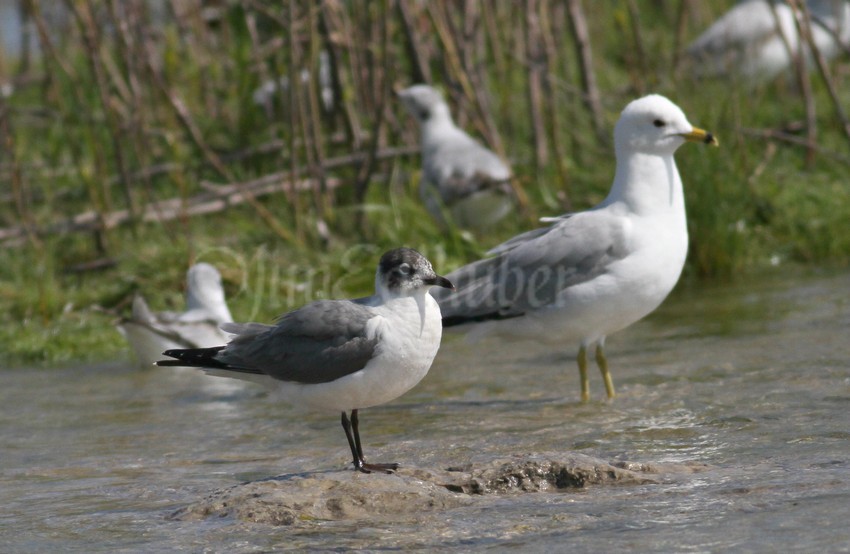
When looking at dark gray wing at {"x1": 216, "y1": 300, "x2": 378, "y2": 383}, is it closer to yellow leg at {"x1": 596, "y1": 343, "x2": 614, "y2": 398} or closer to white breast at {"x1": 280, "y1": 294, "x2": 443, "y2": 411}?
white breast at {"x1": 280, "y1": 294, "x2": 443, "y2": 411}

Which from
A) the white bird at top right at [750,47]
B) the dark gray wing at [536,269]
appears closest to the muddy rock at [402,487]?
the dark gray wing at [536,269]

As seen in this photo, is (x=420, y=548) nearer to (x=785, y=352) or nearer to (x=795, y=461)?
(x=795, y=461)

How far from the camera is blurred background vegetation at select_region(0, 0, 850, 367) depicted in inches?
341

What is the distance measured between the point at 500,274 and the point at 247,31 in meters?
5.28

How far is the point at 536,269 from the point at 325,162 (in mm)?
4176

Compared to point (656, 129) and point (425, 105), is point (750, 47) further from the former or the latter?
point (656, 129)

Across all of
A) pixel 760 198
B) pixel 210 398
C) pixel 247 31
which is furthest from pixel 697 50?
pixel 210 398

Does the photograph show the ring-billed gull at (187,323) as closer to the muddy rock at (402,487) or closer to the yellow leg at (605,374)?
the yellow leg at (605,374)

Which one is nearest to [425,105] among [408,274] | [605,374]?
[605,374]

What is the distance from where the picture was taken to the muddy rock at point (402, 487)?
4012mm

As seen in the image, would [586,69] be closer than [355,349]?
No

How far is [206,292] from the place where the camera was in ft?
25.5

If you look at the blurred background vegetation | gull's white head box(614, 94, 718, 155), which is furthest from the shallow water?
gull's white head box(614, 94, 718, 155)

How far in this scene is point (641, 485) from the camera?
416 cm
